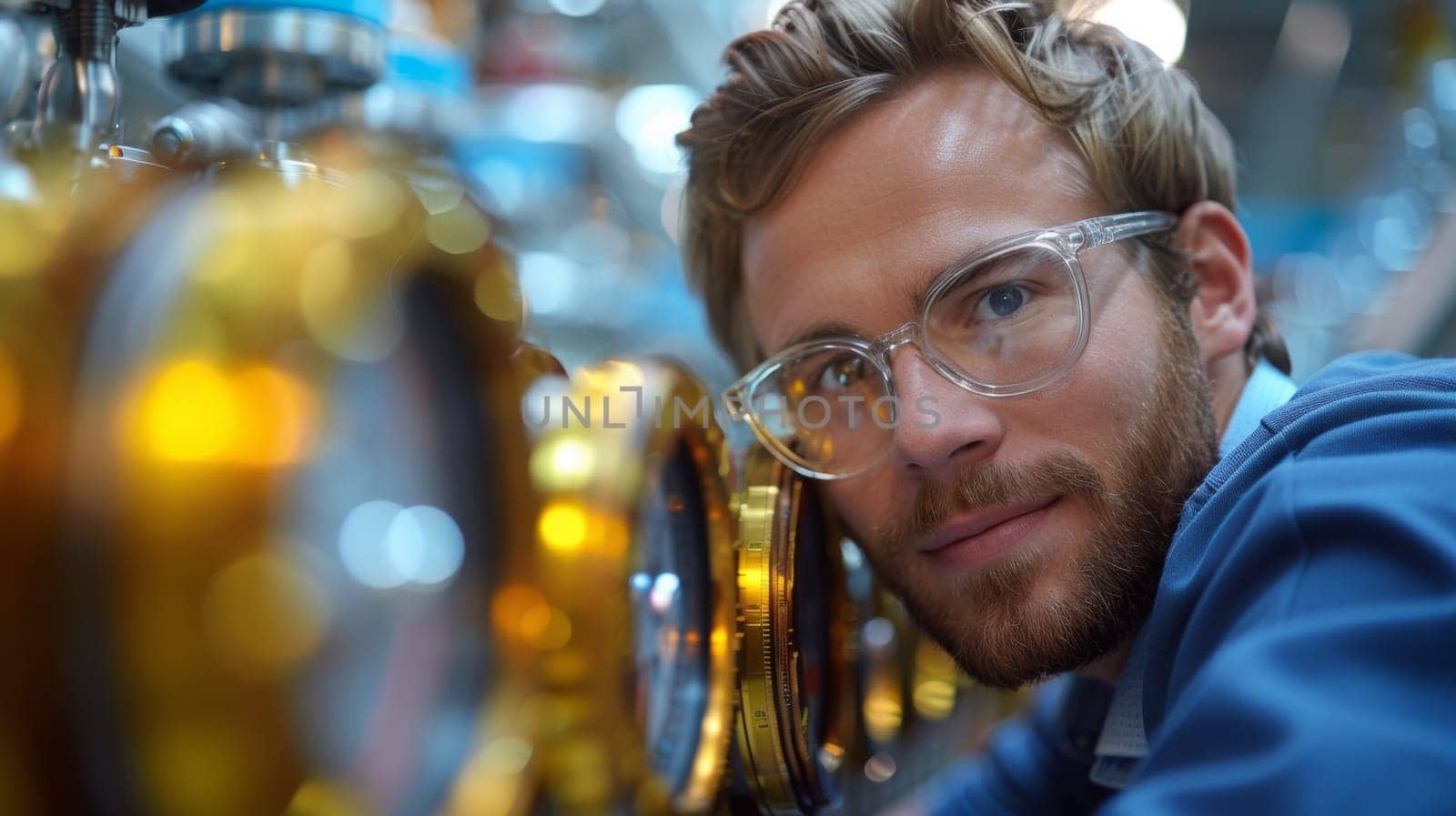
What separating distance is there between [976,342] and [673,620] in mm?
323

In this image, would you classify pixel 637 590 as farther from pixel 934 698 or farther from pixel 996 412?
pixel 934 698

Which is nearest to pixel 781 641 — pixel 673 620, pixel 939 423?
pixel 673 620

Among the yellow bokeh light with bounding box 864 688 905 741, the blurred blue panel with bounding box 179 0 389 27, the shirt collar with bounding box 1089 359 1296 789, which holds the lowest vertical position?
the yellow bokeh light with bounding box 864 688 905 741

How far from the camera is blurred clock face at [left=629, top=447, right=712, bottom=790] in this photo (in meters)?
0.84

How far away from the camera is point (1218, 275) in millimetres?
1107

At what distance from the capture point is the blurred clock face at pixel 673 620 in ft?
2.77

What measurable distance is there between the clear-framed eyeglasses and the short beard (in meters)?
0.07

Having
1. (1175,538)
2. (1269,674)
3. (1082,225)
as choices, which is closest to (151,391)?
(1269,674)

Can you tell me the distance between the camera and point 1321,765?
49 centimetres

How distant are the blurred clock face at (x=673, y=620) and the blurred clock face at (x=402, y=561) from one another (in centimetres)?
25

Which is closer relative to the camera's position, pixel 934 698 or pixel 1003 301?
pixel 1003 301

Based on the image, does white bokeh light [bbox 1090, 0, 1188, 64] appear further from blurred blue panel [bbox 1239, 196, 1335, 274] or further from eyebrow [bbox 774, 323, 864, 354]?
eyebrow [bbox 774, 323, 864, 354]

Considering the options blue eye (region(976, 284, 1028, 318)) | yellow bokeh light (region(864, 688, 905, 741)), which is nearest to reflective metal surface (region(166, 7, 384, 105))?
blue eye (region(976, 284, 1028, 318))

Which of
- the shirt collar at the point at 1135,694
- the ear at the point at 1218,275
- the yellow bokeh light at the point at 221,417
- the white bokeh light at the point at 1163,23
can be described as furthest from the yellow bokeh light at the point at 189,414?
the white bokeh light at the point at 1163,23
